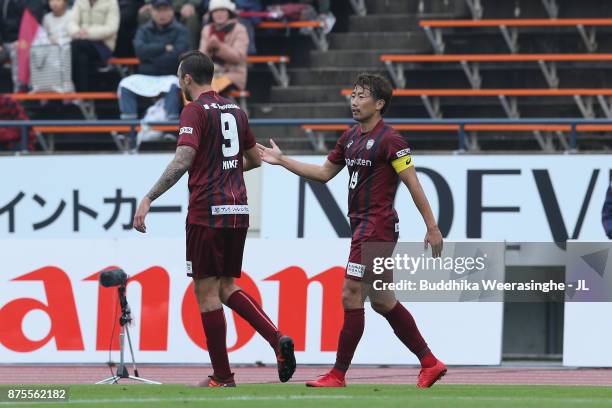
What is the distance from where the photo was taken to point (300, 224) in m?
15.6

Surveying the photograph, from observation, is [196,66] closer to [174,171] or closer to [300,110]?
[174,171]

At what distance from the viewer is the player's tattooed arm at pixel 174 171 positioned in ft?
31.5

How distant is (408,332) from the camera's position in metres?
9.92

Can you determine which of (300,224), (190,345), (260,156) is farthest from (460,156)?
(260,156)

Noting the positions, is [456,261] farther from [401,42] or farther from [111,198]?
[401,42]

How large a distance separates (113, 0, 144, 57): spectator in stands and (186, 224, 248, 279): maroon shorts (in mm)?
10381

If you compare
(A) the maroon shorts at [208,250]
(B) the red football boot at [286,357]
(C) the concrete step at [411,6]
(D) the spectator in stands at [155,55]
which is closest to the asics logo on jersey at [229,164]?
(A) the maroon shorts at [208,250]

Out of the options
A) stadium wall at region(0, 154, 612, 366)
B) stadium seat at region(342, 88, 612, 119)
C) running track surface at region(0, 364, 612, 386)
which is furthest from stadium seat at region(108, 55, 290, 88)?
running track surface at region(0, 364, 612, 386)

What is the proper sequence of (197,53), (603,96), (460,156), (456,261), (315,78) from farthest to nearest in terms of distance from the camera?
(315,78), (603,96), (460,156), (456,261), (197,53)

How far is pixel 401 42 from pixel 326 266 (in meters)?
6.04

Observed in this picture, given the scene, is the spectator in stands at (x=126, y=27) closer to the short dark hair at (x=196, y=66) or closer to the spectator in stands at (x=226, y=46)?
the spectator in stands at (x=226, y=46)

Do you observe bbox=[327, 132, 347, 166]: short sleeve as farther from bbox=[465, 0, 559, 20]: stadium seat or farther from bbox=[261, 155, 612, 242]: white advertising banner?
bbox=[465, 0, 559, 20]: stadium seat

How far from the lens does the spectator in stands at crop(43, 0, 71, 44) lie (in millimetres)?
19250

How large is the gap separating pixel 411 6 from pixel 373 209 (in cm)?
1025
